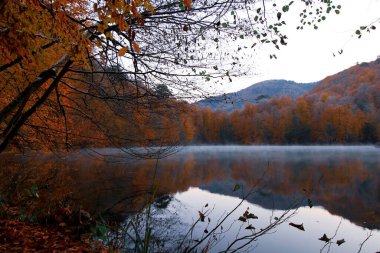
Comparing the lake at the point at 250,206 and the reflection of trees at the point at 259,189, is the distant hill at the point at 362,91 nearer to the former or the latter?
the reflection of trees at the point at 259,189

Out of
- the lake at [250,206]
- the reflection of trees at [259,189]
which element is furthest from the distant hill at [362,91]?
the lake at [250,206]

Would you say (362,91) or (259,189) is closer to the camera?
(259,189)

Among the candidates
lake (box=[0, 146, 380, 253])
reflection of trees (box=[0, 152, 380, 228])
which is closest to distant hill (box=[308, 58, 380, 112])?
reflection of trees (box=[0, 152, 380, 228])

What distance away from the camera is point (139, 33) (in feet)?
15.4

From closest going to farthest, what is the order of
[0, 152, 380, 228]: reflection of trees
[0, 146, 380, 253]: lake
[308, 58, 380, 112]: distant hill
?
[0, 146, 380, 253]: lake → [0, 152, 380, 228]: reflection of trees → [308, 58, 380, 112]: distant hill

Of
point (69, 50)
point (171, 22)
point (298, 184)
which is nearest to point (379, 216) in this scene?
point (298, 184)

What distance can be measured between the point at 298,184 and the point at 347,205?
4.11 meters

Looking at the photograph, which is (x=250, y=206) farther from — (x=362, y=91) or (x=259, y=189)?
(x=362, y=91)

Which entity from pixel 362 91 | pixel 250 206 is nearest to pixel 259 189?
pixel 250 206

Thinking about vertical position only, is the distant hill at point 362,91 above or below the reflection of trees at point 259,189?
above

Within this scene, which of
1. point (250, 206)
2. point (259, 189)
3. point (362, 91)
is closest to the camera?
point (250, 206)

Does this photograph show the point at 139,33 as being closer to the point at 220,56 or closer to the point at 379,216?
the point at 220,56

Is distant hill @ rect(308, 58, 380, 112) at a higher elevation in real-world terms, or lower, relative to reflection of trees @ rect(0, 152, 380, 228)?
higher

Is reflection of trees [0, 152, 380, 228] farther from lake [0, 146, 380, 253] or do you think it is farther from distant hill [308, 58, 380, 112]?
distant hill [308, 58, 380, 112]
